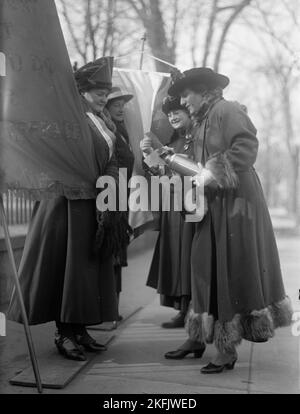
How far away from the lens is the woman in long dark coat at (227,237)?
355cm

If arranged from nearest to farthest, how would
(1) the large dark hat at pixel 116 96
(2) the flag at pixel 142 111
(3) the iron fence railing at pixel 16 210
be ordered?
(1) the large dark hat at pixel 116 96
(2) the flag at pixel 142 111
(3) the iron fence railing at pixel 16 210

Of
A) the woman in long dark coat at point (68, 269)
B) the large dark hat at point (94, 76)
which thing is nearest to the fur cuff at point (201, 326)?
the woman in long dark coat at point (68, 269)

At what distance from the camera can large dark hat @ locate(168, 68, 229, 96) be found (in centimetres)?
369

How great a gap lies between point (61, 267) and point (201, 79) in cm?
156

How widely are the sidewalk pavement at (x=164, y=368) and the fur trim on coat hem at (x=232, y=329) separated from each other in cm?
22

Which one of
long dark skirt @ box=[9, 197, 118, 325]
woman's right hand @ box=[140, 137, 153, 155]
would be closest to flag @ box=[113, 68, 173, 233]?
woman's right hand @ box=[140, 137, 153, 155]

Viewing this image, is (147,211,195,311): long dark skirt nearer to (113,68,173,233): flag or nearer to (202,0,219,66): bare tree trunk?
(113,68,173,233): flag

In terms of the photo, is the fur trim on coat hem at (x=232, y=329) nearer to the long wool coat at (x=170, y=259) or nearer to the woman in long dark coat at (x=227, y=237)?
the woman in long dark coat at (x=227, y=237)

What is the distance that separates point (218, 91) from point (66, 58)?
105 cm

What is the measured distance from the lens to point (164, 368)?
3773 millimetres

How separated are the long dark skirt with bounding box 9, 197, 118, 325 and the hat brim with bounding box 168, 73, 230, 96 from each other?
38.6 inches
